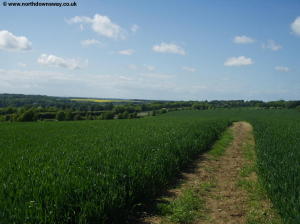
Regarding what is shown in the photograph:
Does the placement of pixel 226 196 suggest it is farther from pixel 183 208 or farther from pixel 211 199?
pixel 183 208

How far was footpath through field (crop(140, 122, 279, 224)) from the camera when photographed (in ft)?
18.9

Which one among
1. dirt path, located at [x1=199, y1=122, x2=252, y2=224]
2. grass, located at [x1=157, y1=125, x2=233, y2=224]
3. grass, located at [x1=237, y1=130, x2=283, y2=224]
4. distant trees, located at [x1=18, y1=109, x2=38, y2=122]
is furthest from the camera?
distant trees, located at [x1=18, y1=109, x2=38, y2=122]

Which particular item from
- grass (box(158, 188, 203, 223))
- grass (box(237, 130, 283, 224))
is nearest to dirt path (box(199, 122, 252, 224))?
grass (box(237, 130, 283, 224))

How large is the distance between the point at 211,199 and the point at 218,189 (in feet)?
3.29

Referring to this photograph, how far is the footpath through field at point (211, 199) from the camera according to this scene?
18.9 ft

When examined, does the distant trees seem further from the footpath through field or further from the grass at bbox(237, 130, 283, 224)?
the grass at bbox(237, 130, 283, 224)

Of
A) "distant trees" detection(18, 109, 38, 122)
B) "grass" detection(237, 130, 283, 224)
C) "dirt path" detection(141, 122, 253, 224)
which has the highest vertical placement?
"grass" detection(237, 130, 283, 224)

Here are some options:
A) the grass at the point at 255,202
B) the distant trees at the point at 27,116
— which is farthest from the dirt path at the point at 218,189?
the distant trees at the point at 27,116

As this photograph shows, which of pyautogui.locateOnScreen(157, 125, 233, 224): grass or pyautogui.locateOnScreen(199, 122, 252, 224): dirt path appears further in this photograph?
pyautogui.locateOnScreen(199, 122, 252, 224): dirt path

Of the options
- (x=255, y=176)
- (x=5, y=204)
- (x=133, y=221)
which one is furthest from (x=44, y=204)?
(x=255, y=176)

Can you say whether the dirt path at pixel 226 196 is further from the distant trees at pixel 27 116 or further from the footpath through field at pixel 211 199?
the distant trees at pixel 27 116

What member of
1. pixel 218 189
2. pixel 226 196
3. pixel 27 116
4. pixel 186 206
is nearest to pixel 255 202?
pixel 226 196

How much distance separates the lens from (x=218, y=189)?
25.8 feet

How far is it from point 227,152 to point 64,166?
10.4 meters
